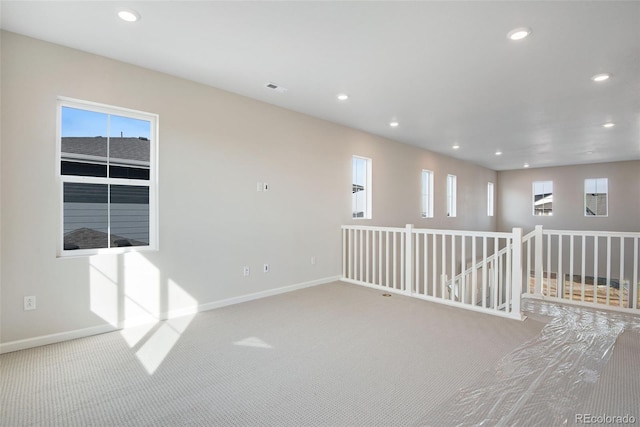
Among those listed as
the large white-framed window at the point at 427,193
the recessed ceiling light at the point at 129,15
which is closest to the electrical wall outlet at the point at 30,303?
the recessed ceiling light at the point at 129,15

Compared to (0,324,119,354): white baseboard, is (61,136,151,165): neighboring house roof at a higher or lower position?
higher

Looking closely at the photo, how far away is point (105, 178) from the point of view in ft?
10.1

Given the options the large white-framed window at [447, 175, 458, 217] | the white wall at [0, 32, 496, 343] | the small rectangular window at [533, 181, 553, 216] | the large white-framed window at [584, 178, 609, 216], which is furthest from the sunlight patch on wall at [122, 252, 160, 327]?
the large white-framed window at [584, 178, 609, 216]

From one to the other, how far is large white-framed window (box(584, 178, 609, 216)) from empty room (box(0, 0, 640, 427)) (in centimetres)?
539

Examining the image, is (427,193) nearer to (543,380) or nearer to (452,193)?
(452,193)

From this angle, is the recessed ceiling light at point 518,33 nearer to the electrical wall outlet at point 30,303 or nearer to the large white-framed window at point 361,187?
the large white-framed window at point 361,187

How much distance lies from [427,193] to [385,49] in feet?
17.6

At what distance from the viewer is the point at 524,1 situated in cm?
216

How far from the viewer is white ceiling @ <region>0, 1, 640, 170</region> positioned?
2.30 metres

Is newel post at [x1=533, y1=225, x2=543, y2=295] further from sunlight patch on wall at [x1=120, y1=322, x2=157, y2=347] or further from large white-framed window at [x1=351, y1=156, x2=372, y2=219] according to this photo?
sunlight patch on wall at [x1=120, y1=322, x2=157, y2=347]

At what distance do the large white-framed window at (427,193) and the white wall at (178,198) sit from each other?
2445mm

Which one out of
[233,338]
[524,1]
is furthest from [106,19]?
[524,1]

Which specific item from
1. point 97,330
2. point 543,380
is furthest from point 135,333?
point 543,380

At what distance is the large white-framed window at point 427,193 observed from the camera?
7551 mm
